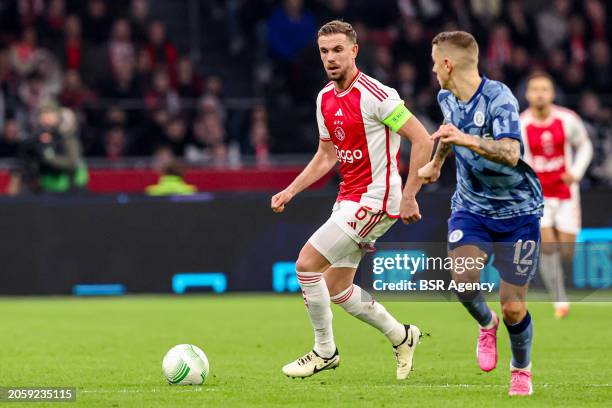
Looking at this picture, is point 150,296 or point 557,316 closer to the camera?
point 557,316

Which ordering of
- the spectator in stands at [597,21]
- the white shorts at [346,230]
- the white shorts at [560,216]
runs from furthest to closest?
the spectator in stands at [597,21] → the white shorts at [560,216] → the white shorts at [346,230]

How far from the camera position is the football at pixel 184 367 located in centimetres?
867

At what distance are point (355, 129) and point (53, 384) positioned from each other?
2499 mm

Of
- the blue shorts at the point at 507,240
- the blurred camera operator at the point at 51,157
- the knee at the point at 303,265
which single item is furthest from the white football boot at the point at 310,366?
the blurred camera operator at the point at 51,157

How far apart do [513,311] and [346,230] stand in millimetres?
1335

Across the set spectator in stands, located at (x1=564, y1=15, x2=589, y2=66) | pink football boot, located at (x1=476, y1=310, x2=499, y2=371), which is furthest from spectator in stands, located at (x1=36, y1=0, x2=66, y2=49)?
pink football boot, located at (x1=476, y1=310, x2=499, y2=371)

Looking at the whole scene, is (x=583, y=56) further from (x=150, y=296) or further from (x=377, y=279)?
(x=377, y=279)

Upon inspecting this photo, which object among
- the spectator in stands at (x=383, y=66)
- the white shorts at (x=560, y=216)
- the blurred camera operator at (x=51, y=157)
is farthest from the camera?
the spectator in stands at (x=383, y=66)

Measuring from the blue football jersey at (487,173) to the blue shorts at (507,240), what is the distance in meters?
0.05

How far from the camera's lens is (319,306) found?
29.5ft

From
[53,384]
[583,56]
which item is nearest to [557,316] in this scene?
[53,384]

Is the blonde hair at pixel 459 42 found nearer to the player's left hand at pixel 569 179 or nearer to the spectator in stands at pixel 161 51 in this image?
the player's left hand at pixel 569 179

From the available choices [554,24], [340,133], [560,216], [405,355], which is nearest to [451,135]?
[340,133]

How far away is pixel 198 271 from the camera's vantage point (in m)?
16.3
